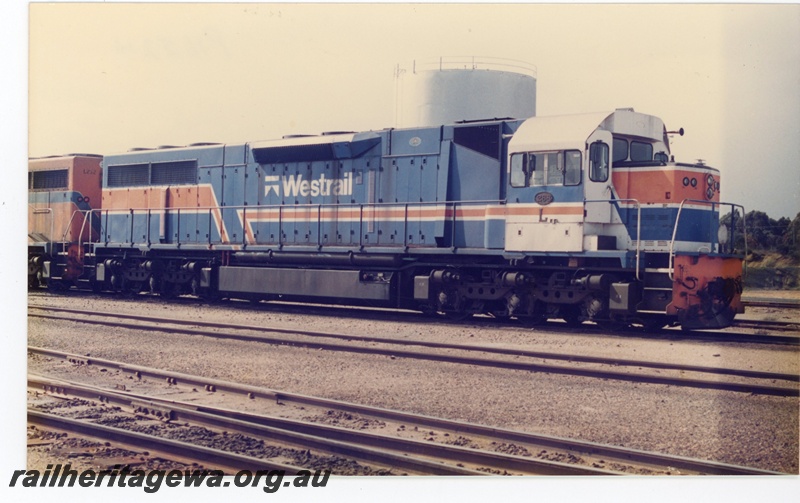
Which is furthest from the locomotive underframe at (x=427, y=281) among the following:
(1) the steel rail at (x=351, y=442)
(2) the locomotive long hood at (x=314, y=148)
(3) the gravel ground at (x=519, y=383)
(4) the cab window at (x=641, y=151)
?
(1) the steel rail at (x=351, y=442)

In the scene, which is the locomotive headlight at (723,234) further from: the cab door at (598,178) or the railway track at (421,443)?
the railway track at (421,443)

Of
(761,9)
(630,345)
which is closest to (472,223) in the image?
(630,345)

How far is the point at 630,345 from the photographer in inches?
415

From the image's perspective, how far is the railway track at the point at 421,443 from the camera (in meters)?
5.80

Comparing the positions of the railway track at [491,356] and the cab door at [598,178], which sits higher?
the cab door at [598,178]

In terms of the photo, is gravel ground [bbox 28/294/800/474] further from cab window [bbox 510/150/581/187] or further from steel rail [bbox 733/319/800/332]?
steel rail [bbox 733/319/800/332]

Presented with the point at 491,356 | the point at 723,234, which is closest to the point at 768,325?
the point at 723,234

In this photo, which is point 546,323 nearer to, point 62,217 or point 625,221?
point 625,221

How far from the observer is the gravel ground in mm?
6684

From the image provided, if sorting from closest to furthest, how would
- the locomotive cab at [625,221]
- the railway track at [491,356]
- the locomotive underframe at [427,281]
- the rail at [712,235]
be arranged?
the railway track at [491,356] → the rail at [712,235] → the locomotive cab at [625,221] → the locomotive underframe at [427,281]

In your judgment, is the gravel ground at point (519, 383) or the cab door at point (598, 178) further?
the cab door at point (598, 178)

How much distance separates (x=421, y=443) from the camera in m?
6.14

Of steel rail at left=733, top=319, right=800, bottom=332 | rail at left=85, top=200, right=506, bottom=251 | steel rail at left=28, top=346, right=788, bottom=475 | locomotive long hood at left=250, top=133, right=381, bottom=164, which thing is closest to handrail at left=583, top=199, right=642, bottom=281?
rail at left=85, top=200, right=506, bottom=251

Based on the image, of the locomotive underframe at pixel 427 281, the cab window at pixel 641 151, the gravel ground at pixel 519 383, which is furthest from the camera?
the cab window at pixel 641 151
